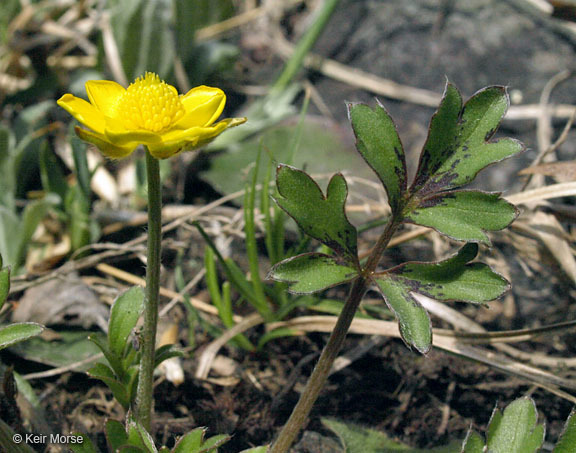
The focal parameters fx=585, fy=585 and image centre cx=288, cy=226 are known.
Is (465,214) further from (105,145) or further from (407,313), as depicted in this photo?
(105,145)

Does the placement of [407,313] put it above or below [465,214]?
below

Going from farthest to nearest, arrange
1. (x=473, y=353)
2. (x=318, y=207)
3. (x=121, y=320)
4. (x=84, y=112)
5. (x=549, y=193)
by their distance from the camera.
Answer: (x=549, y=193) < (x=473, y=353) < (x=121, y=320) < (x=318, y=207) < (x=84, y=112)

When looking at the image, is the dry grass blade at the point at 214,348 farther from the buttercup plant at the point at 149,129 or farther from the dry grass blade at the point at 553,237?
the dry grass blade at the point at 553,237

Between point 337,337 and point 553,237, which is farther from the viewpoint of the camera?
point 553,237

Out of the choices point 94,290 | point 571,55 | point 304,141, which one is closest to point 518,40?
point 571,55

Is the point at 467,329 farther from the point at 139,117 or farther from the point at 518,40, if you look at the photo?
the point at 518,40

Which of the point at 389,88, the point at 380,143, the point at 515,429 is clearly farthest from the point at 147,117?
the point at 389,88

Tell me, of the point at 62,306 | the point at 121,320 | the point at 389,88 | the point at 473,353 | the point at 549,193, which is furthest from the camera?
the point at 389,88
